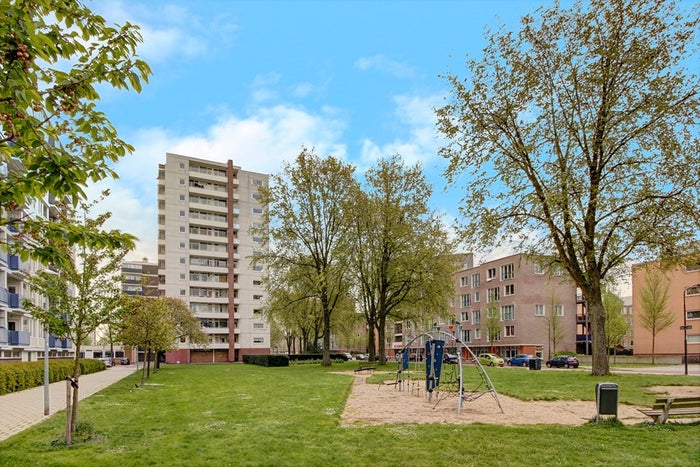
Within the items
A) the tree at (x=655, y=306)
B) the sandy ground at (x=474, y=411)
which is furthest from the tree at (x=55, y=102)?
the tree at (x=655, y=306)

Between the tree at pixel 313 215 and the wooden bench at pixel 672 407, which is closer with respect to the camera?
the wooden bench at pixel 672 407

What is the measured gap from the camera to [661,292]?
58.9m

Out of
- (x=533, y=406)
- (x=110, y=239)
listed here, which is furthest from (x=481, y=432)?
(x=110, y=239)

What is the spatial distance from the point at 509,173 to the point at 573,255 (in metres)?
5.18

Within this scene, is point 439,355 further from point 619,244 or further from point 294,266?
point 294,266

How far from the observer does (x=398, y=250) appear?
138 feet

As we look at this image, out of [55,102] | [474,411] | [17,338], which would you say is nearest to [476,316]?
[17,338]

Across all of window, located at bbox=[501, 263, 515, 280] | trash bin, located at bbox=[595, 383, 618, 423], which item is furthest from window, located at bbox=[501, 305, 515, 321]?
trash bin, located at bbox=[595, 383, 618, 423]

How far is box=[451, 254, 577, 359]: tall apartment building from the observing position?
7444cm

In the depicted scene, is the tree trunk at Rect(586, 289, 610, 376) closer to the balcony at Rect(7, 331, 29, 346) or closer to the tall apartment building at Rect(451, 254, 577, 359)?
the balcony at Rect(7, 331, 29, 346)

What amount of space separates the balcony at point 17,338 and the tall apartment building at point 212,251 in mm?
41267

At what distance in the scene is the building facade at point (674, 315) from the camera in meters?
57.2

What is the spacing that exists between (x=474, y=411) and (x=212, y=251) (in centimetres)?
7475

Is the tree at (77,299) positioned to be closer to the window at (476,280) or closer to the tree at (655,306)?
the tree at (655,306)
